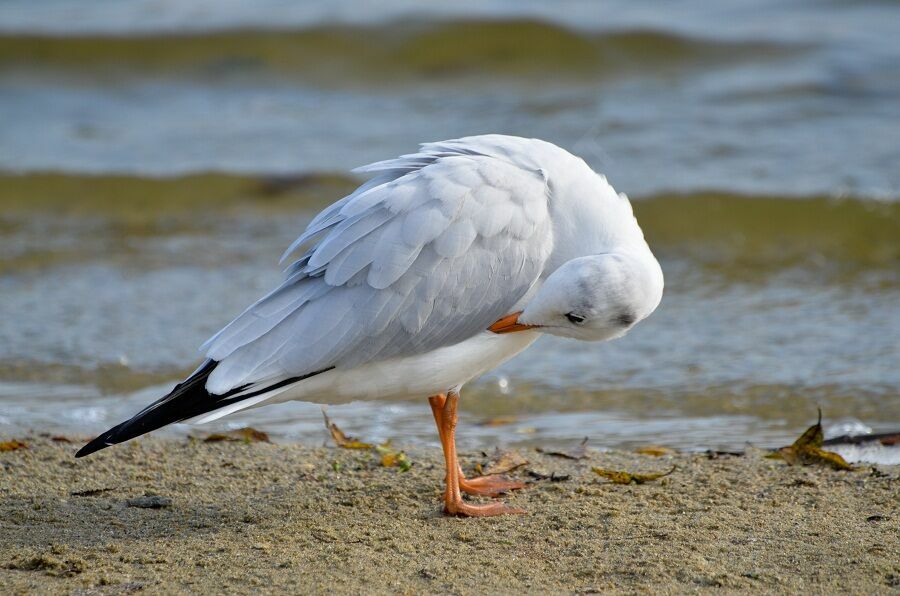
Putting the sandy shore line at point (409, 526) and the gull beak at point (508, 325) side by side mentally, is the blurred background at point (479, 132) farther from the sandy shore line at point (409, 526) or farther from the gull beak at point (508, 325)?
the gull beak at point (508, 325)

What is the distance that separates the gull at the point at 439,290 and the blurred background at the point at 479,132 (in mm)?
1414

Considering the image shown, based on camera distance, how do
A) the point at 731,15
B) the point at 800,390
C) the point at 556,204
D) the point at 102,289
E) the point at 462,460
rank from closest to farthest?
the point at 556,204 → the point at 462,460 → the point at 800,390 → the point at 102,289 → the point at 731,15

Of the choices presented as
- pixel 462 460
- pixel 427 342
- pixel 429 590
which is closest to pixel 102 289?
pixel 462 460

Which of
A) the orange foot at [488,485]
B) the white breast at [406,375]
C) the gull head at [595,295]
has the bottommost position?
the orange foot at [488,485]

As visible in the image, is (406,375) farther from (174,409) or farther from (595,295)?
(174,409)

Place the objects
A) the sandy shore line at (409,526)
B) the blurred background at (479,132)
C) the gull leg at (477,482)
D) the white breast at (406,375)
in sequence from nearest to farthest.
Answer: the sandy shore line at (409,526) → the white breast at (406,375) → the gull leg at (477,482) → the blurred background at (479,132)

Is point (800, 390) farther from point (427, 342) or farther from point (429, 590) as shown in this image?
point (429, 590)

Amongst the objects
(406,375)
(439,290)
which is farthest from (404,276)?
(406,375)

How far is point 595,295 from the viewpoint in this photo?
4.17 m

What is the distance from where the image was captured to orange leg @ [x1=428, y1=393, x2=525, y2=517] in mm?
4402

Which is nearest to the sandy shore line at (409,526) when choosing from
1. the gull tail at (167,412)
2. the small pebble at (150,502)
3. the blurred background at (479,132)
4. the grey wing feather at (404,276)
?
the small pebble at (150,502)

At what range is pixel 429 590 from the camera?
142 inches

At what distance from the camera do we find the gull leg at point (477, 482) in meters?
4.66

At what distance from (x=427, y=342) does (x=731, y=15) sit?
10.6 m
